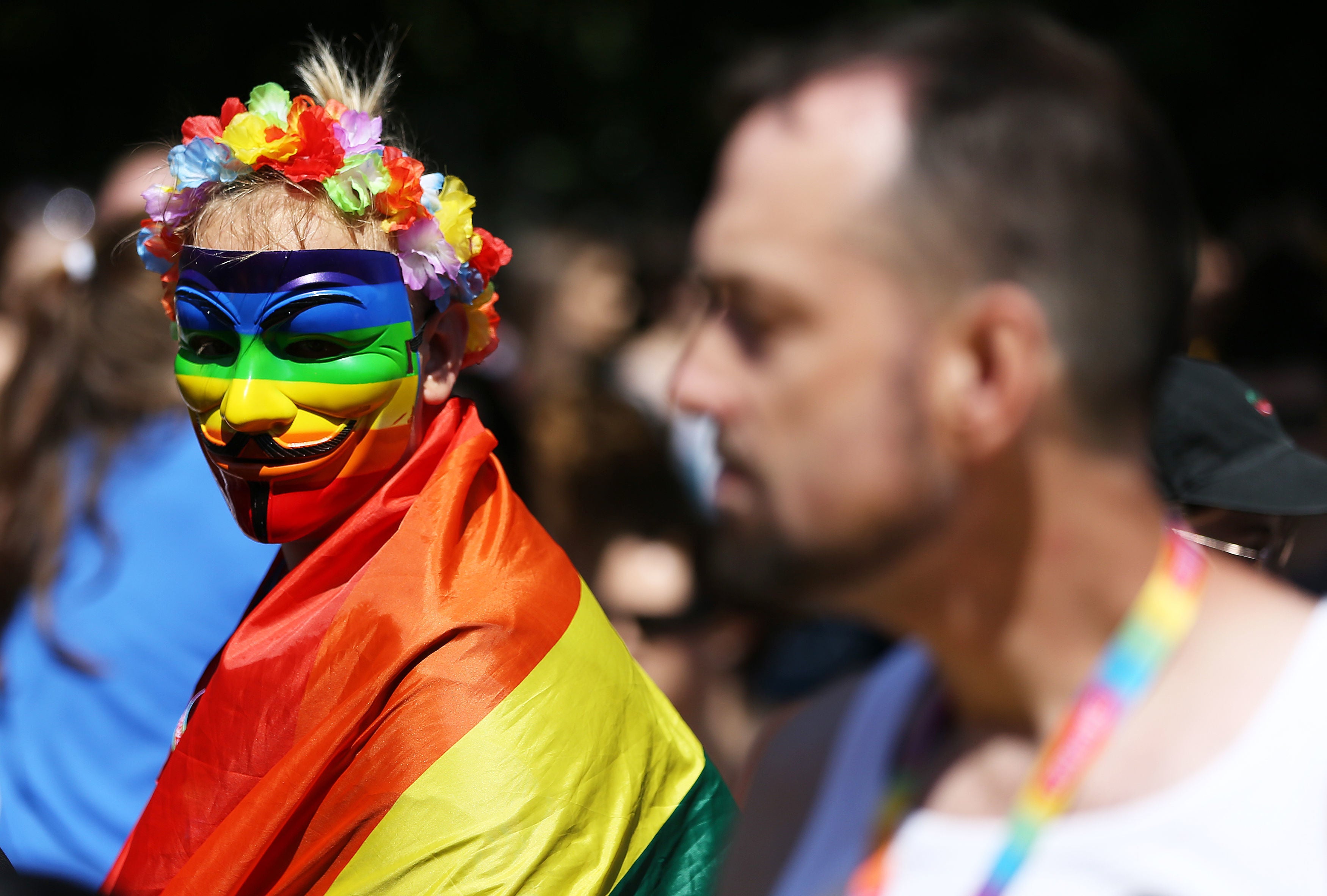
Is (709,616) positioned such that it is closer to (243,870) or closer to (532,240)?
(243,870)

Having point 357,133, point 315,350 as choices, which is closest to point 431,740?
point 315,350

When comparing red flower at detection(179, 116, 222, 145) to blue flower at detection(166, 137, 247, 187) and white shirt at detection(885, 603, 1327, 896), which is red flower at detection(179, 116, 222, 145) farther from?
white shirt at detection(885, 603, 1327, 896)

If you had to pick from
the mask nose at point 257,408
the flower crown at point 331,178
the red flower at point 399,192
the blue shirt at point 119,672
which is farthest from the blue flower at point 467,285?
the blue shirt at point 119,672

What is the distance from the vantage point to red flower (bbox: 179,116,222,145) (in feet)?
7.02

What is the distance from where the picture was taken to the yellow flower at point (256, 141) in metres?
2.06

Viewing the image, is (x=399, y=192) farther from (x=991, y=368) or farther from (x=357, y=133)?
(x=991, y=368)

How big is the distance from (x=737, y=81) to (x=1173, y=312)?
1.68 ft

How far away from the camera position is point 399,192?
2100 millimetres

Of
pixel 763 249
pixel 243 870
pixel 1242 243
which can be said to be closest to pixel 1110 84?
pixel 763 249

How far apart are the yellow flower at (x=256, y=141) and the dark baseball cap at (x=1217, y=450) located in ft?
5.03

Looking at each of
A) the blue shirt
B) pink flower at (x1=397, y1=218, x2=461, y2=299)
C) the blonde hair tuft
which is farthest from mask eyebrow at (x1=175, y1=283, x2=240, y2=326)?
the blue shirt

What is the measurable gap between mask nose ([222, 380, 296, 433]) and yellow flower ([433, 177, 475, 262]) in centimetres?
39

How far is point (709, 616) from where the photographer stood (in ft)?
14.0

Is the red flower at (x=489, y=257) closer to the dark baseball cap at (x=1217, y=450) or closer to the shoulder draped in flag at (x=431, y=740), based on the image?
the shoulder draped in flag at (x=431, y=740)
